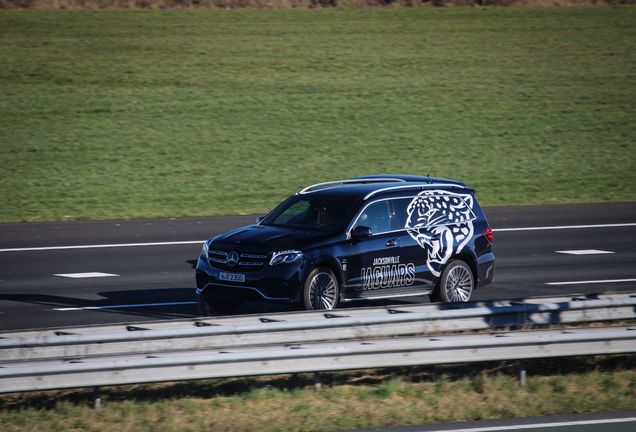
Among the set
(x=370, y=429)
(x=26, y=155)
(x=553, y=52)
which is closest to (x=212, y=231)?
(x=26, y=155)

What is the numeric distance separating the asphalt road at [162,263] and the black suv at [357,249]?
3.03 feet

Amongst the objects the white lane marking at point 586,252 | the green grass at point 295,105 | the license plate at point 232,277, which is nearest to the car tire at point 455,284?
the license plate at point 232,277

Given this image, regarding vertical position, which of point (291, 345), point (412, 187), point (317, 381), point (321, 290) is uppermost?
point (412, 187)

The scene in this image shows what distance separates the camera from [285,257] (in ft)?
37.3

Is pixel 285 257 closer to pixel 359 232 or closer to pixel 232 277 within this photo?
pixel 232 277

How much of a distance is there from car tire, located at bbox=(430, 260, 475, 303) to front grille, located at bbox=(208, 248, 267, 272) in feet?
9.54

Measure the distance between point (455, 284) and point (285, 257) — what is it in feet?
9.70

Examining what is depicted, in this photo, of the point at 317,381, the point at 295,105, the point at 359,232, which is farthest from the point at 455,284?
the point at 295,105

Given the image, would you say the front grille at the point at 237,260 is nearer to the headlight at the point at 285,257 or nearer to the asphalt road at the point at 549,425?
the headlight at the point at 285,257

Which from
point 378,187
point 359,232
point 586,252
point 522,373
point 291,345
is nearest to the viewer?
point 291,345

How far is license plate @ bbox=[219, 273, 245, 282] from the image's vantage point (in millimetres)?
11469

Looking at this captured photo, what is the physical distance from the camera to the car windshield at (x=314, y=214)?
482 inches

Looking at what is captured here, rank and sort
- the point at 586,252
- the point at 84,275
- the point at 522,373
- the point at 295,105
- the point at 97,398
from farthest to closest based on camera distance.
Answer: the point at 295,105
the point at 586,252
the point at 84,275
the point at 522,373
the point at 97,398

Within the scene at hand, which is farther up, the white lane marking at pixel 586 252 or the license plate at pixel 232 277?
the license plate at pixel 232 277
